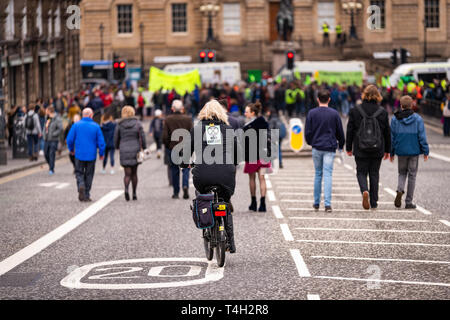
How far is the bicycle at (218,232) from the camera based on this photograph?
11.3 m

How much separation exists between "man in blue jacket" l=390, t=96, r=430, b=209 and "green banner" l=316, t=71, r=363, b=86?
37.2 m

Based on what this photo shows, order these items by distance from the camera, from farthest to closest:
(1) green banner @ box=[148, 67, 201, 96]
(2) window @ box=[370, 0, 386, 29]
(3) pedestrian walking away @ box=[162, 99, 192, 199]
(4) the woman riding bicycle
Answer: (2) window @ box=[370, 0, 386, 29]
(1) green banner @ box=[148, 67, 201, 96]
(3) pedestrian walking away @ box=[162, 99, 192, 199]
(4) the woman riding bicycle

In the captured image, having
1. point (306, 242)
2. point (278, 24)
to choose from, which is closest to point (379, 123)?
point (306, 242)

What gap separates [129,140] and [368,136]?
4.86m

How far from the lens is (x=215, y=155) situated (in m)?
11.7

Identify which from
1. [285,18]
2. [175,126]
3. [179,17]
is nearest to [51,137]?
A: [175,126]

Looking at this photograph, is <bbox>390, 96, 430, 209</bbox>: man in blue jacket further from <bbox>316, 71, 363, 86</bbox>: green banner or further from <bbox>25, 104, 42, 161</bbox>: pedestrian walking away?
<bbox>316, 71, 363, 86</bbox>: green banner

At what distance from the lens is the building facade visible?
239 feet

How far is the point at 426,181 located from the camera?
2209 centimetres

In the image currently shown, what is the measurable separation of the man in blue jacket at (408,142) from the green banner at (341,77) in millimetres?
37185

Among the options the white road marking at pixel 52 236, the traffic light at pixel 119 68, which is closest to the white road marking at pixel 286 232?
the white road marking at pixel 52 236

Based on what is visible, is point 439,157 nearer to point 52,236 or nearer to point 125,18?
point 52,236

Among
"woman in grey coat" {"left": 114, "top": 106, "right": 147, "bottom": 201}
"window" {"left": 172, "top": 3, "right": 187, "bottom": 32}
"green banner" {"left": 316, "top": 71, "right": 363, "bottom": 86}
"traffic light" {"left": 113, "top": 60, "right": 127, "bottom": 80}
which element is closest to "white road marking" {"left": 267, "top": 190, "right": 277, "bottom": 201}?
"woman in grey coat" {"left": 114, "top": 106, "right": 147, "bottom": 201}

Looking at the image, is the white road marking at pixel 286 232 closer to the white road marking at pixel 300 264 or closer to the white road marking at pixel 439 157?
the white road marking at pixel 300 264
